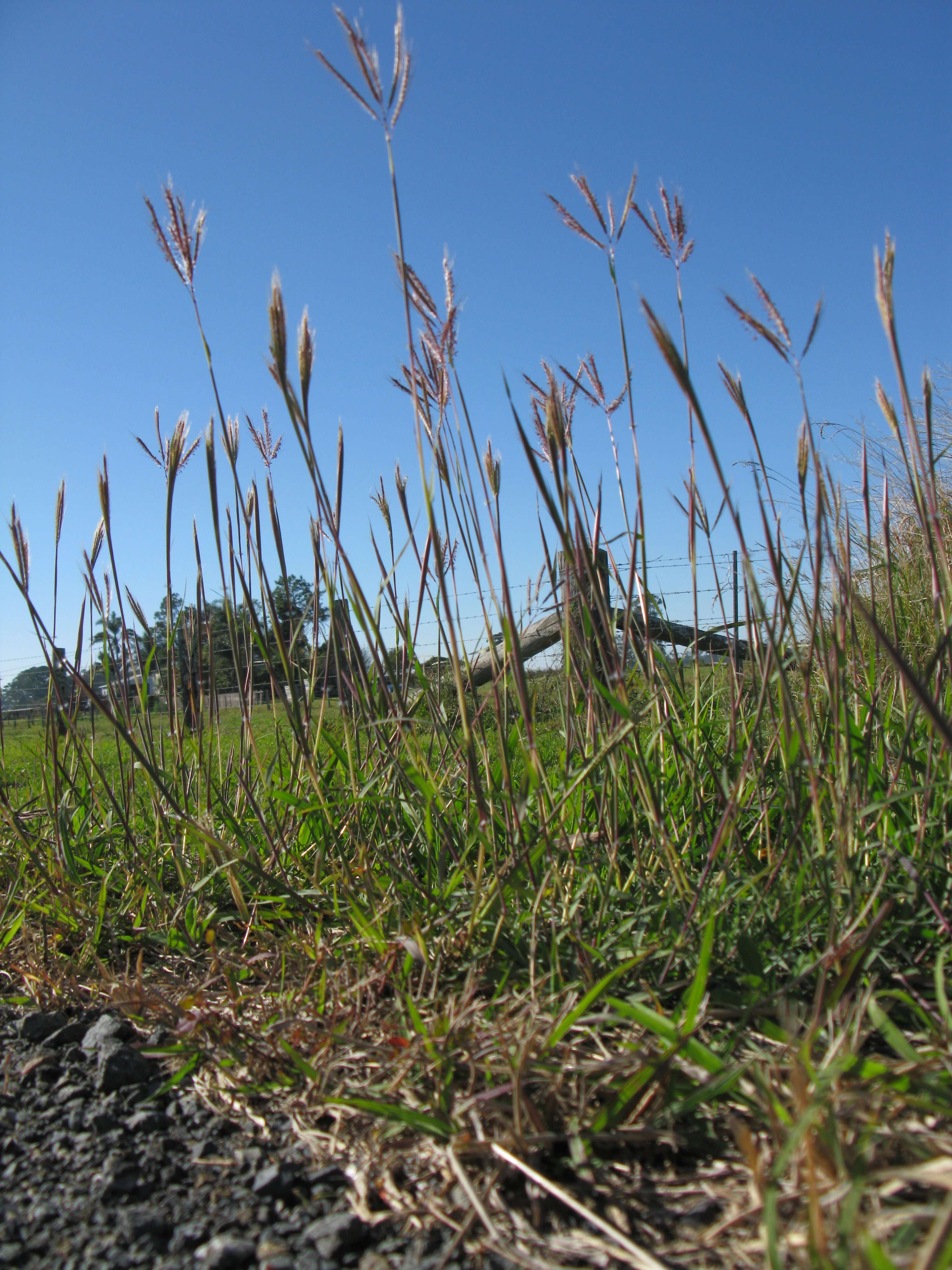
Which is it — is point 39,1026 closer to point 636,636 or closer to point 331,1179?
point 331,1179

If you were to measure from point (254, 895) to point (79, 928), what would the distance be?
37 centimetres

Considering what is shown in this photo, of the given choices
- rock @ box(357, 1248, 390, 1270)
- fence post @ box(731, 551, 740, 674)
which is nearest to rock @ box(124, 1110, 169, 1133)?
rock @ box(357, 1248, 390, 1270)

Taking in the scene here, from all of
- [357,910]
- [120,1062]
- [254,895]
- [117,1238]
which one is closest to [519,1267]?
[117,1238]

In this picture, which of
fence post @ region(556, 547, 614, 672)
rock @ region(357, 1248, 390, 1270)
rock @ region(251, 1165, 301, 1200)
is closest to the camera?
rock @ region(357, 1248, 390, 1270)

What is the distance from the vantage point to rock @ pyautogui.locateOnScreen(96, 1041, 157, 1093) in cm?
100

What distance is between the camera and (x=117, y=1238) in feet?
2.34

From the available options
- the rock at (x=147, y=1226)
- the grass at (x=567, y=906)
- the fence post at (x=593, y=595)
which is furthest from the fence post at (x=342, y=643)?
the rock at (x=147, y=1226)

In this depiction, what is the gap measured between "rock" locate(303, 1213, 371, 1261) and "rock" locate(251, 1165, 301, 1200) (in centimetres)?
6

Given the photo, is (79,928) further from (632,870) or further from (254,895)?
(632,870)

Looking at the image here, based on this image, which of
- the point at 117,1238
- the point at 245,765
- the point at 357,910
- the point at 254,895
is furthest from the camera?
the point at 245,765

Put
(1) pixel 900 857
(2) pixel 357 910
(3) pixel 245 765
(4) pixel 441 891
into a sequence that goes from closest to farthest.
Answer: (1) pixel 900 857, (2) pixel 357 910, (4) pixel 441 891, (3) pixel 245 765

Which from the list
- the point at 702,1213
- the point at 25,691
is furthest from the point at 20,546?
the point at 25,691

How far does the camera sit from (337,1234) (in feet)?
2.29

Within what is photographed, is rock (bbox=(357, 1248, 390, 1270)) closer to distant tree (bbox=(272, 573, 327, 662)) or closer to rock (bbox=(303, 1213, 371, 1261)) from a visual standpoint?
rock (bbox=(303, 1213, 371, 1261))
